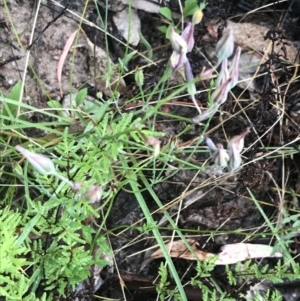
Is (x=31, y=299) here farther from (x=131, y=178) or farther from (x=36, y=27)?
(x=36, y=27)

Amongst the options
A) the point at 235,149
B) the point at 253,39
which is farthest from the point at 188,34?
the point at 253,39

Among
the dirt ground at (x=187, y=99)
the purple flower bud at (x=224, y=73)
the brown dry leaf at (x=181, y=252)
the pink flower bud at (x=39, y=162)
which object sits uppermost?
the purple flower bud at (x=224, y=73)

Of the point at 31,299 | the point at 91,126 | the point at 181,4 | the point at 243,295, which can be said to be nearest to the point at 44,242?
the point at 31,299

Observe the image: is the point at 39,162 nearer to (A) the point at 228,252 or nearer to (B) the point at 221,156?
(B) the point at 221,156

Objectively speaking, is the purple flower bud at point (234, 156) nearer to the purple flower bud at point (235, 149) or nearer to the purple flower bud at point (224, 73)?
the purple flower bud at point (235, 149)

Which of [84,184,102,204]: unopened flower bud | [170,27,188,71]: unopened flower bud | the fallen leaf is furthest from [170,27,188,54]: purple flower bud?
the fallen leaf

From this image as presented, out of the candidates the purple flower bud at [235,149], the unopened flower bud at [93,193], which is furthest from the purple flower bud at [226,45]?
the unopened flower bud at [93,193]

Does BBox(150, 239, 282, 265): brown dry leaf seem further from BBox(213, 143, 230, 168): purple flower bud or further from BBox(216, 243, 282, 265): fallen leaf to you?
BBox(213, 143, 230, 168): purple flower bud
